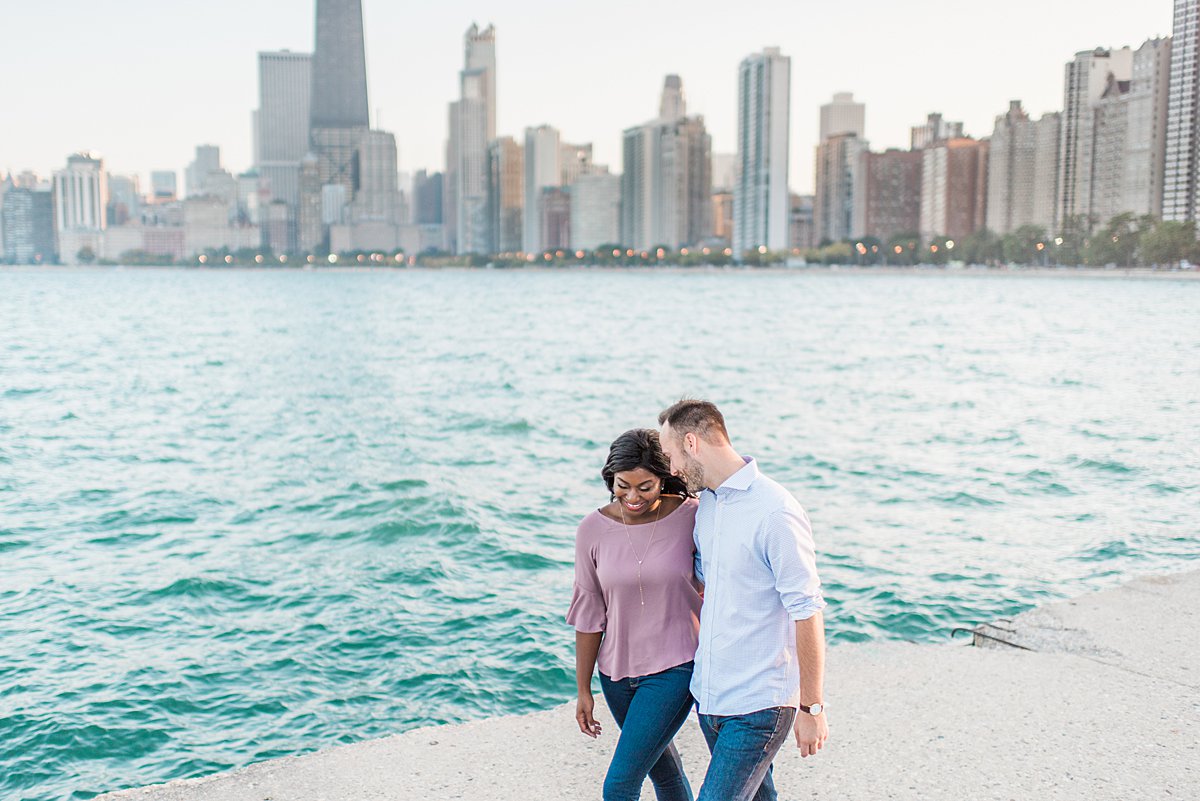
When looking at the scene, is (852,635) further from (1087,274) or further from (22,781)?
(1087,274)

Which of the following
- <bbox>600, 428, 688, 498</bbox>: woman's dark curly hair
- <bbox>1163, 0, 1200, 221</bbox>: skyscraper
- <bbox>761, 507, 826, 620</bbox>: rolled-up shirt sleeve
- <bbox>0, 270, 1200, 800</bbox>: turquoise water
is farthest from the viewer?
<bbox>1163, 0, 1200, 221</bbox>: skyscraper

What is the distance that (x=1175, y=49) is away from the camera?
575ft

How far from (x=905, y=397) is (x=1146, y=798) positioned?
27.2 m

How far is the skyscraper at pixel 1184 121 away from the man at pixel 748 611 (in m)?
192

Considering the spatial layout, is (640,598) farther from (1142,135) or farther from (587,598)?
(1142,135)

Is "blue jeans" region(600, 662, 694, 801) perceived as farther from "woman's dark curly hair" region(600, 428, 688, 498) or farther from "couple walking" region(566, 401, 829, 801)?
"woman's dark curly hair" region(600, 428, 688, 498)

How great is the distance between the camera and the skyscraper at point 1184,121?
568 ft

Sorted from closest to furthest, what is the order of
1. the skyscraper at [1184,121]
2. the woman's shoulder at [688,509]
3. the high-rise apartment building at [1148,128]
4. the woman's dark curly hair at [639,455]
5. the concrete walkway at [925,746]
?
1. the woman's dark curly hair at [639,455]
2. the woman's shoulder at [688,509]
3. the concrete walkway at [925,746]
4. the skyscraper at [1184,121]
5. the high-rise apartment building at [1148,128]

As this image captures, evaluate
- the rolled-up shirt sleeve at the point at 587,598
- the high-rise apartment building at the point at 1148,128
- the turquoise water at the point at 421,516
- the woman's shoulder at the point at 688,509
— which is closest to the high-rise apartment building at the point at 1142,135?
the high-rise apartment building at the point at 1148,128

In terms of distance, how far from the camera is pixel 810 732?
354cm

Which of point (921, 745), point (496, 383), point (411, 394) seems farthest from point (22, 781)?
point (496, 383)

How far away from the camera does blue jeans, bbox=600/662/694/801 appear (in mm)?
3891

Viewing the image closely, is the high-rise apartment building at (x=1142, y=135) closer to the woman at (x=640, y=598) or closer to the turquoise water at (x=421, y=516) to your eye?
the turquoise water at (x=421, y=516)

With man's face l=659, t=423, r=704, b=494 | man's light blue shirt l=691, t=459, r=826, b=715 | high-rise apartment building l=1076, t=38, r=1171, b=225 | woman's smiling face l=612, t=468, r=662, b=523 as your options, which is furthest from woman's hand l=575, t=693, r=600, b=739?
high-rise apartment building l=1076, t=38, r=1171, b=225
